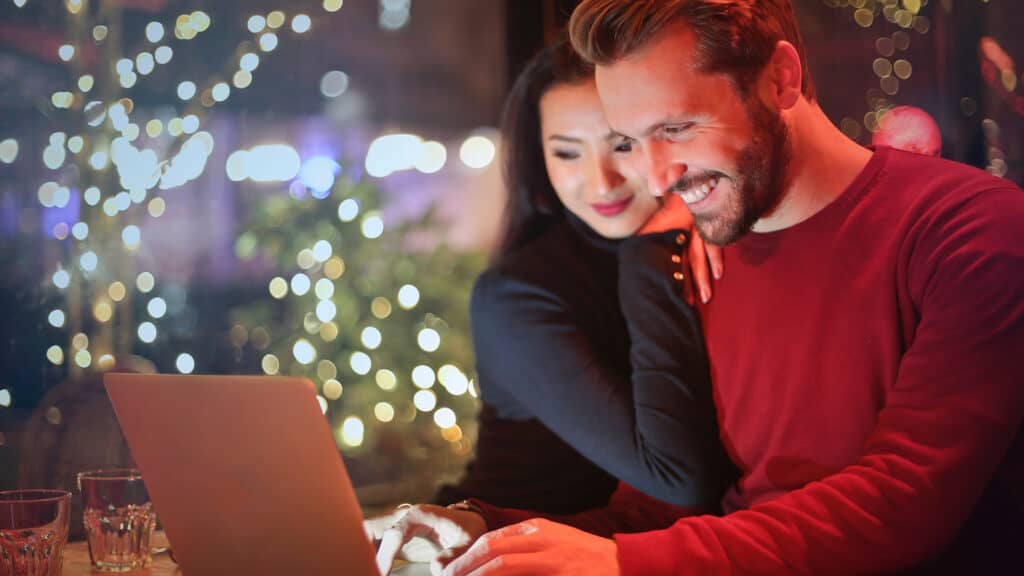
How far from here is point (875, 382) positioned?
1.45m

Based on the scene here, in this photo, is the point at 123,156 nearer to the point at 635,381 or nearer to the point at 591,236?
the point at 591,236

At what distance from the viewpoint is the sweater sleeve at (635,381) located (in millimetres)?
1705

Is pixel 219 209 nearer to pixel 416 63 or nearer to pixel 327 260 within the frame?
pixel 327 260

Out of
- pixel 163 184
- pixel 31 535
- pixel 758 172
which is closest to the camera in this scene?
pixel 31 535

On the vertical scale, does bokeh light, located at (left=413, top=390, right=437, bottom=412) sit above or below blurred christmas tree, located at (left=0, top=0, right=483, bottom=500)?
below

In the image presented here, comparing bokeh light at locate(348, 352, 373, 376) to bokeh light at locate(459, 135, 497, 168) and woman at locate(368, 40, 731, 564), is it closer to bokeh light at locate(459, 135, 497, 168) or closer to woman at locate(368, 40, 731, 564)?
bokeh light at locate(459, 135, 497, 168)

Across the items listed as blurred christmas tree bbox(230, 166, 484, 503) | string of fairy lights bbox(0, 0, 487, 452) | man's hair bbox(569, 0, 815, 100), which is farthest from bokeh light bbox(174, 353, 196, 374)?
man's hair bbox(569, 0, 815, 100)

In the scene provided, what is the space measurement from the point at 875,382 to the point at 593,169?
0.72 metres

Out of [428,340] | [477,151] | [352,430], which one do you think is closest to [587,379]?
[428,340]

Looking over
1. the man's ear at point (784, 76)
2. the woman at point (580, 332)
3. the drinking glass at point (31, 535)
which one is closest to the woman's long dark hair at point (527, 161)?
the woman at point (580, 332)

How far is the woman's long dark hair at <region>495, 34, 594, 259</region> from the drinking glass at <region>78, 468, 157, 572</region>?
0.91 m

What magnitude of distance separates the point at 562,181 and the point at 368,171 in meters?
1.79

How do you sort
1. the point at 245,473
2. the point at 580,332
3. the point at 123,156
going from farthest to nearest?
the point at 123,156
the point at 580,332
the point at 245,473

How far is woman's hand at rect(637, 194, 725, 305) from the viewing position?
1.73m
